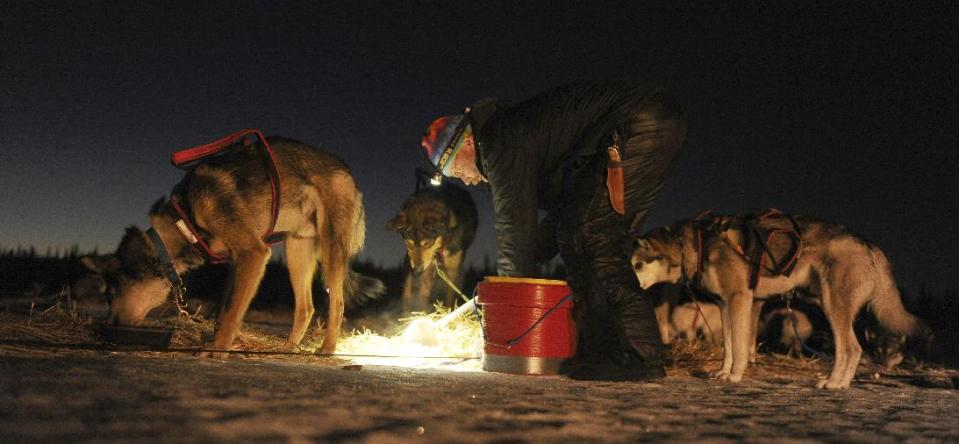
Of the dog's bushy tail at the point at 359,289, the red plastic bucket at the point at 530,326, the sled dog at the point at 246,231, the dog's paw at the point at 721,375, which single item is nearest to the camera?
the red plastic bucket at the point at 530,326

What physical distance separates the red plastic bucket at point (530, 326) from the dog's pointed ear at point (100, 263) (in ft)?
12.1

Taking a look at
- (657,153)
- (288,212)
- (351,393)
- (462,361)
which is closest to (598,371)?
(462,361)

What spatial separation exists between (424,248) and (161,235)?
3.98 meters

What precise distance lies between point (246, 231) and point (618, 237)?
3.38 meters

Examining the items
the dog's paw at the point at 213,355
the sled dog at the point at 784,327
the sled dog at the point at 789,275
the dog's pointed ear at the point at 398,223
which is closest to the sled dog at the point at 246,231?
the dog's paw at the point at 213,355

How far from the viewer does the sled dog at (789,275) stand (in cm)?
554

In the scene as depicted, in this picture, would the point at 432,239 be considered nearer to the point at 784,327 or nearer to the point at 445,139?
the point at 445,139

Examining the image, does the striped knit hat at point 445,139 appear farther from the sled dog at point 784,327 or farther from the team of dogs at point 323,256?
the sled dog at point 784,327

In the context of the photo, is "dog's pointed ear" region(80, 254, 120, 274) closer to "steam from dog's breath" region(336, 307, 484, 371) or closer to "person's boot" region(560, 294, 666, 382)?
"steam from dog's breath" region(336, 307, 484, 371)

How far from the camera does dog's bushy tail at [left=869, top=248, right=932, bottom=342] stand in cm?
582

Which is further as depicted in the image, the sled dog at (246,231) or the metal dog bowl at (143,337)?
the sled dog at (246,231)

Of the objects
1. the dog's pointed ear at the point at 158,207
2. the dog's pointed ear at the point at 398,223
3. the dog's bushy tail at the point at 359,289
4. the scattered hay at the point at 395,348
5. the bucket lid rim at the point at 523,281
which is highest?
the dog's pointed ear at the point at 398,223

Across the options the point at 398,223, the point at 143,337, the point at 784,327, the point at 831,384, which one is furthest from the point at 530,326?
the point at 784,327

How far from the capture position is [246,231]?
236 inches
